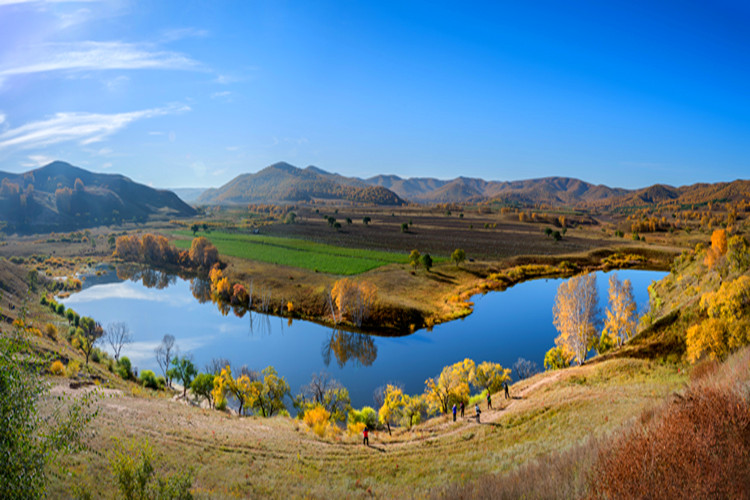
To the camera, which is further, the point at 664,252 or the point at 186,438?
the point at 664,252

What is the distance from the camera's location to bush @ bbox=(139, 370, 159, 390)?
41650 mm

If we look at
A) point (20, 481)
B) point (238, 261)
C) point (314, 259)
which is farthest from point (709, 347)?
→ point (238, 261)

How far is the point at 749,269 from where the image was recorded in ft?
91.6

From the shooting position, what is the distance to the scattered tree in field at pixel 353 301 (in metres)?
57.5

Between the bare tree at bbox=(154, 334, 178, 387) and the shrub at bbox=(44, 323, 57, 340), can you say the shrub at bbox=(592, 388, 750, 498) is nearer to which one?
the bare tree at bbox=(154, 334, 178, 387)

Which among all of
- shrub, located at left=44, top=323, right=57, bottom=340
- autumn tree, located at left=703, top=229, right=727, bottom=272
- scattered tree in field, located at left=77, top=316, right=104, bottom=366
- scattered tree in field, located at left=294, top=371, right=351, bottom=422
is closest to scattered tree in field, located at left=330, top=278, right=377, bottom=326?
scattered tree in field, located at left=294, top=371, right=351, bottom=422

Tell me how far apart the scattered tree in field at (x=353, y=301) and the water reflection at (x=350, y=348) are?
2967 millimetres

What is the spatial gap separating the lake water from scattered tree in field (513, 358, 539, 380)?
1036 mm

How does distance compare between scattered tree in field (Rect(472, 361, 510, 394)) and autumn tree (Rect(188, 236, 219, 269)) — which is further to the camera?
autumn tree (Rect(188, 236, 219, 269))

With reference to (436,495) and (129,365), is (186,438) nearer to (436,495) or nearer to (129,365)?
(436,495)

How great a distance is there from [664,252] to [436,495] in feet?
384

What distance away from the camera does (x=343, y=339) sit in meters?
53.6

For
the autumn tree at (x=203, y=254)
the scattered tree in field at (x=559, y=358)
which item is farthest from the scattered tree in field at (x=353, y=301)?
the autumn tree at (x=203, y=254)

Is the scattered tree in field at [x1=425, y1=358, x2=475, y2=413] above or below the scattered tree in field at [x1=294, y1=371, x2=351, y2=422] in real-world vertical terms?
above
